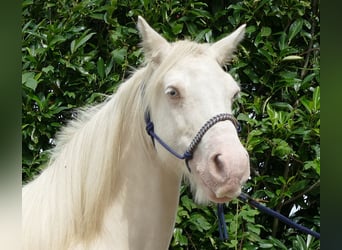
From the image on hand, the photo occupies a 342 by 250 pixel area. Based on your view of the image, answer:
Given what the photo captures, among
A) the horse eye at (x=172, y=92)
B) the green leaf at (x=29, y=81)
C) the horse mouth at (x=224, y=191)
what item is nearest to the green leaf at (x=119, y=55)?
the green leaf at (x=29, y=81)

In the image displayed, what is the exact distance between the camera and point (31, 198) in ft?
5.52

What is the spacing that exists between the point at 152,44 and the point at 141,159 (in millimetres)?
373

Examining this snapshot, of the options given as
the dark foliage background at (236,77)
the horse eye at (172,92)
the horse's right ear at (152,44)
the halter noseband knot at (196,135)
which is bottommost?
the dark foliage background at (236,77)

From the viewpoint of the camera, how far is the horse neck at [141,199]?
1.68 meters

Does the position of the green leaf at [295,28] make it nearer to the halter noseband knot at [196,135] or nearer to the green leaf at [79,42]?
the green leaf at [79,42]

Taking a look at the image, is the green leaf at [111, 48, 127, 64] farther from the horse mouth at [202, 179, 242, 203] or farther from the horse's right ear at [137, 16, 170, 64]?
the horse mouth at [202, 179, 242, 203]

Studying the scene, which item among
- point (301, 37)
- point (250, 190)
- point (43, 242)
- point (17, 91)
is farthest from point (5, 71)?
point (301, 37)

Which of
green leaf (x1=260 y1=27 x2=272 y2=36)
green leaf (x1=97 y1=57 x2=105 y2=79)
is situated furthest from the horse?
green leaf (x1=260 y1=27 x2=272 y2=36)

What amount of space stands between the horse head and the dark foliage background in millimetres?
1026

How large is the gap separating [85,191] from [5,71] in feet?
3.46

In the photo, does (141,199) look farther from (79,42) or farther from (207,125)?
(79,42)

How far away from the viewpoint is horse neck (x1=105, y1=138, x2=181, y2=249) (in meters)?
1.68

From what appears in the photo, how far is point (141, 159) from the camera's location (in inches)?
67.3

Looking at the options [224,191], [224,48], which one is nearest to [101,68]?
[224,48]
